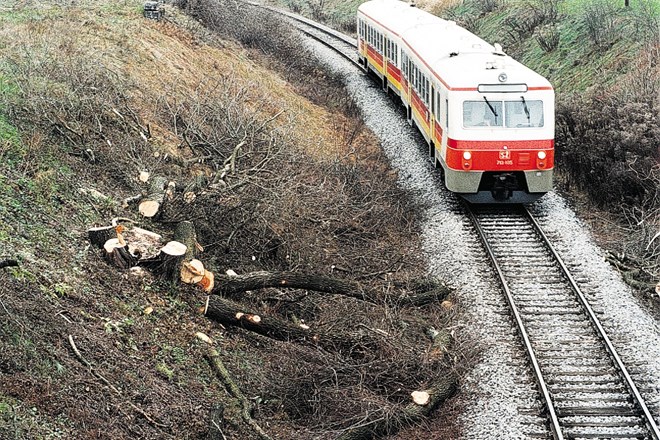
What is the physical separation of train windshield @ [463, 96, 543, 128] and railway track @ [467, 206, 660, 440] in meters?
1.90

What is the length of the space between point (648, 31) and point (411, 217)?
1144cm

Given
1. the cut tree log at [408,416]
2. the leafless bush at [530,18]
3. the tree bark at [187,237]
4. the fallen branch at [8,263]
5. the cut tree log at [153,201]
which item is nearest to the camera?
the fallen branch at [8,263]

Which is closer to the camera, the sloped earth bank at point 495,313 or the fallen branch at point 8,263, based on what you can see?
the fallen branch at point 8,263

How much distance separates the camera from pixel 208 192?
13250 millimetres

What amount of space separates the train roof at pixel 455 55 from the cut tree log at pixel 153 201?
6.36 m

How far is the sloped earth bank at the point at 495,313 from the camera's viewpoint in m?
10.4

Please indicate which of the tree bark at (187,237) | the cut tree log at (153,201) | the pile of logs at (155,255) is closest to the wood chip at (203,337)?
the pile of logs at (155,255)

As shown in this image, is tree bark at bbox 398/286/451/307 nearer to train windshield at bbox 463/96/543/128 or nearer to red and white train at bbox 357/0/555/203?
red and white train at bbox 357/0/555/203

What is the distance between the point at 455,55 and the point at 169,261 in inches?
379

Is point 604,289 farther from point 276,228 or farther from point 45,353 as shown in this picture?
point 45,353

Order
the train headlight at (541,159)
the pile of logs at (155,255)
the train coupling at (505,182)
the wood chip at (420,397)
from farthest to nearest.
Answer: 1. the train coupling at (505,182)
2. the train headlight at (541,159)
3. the pile of logs at (155,255)
4. the wood chip at (420,397)

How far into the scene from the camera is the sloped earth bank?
10.4 meters

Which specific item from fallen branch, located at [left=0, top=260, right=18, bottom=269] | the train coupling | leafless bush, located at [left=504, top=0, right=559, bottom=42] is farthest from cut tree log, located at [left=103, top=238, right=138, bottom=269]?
leafless bush, located at [left=504, top=0, right=559, bottom=42]

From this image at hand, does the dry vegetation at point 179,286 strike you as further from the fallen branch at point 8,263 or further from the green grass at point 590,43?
the green grass at point 590,43
